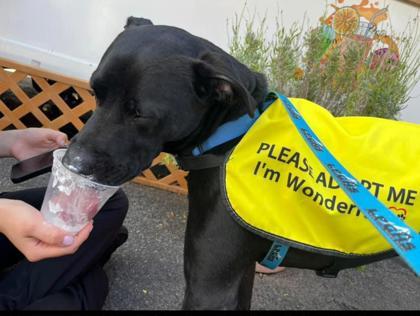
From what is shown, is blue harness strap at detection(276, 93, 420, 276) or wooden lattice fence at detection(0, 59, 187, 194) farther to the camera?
wooden lattice fence at detection(0, 59, 187, 194)

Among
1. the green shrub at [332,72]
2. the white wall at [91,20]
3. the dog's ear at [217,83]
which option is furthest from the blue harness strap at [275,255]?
the white wall at [91,20]

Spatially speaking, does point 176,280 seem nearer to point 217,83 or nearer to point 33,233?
point 33,233

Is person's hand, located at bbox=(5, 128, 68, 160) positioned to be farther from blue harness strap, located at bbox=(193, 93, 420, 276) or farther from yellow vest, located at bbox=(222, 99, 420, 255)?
yellow vest, located at bbox=(222, 99, 420, 255)

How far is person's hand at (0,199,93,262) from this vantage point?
1.51 meters

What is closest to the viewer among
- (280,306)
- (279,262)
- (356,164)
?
(356,164)

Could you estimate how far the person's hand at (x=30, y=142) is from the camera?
230 cm

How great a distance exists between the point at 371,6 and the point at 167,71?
10.3 feet

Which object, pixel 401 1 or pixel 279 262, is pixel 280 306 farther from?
pixel 401 1

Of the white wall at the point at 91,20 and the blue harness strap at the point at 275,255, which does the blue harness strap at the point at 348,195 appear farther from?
the white wall at the point at 91,20

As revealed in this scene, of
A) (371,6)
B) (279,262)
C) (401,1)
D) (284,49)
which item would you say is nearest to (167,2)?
(284,49)

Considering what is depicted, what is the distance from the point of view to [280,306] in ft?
9.23

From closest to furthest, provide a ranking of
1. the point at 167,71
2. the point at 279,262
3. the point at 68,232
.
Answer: the point at 68,232, the point at 167,71, the point at 279,262

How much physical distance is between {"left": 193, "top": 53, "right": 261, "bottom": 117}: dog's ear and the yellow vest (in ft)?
0.54

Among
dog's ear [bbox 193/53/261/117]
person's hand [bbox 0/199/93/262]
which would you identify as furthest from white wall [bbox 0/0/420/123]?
person's hand [bbox 0/199/93/262]
